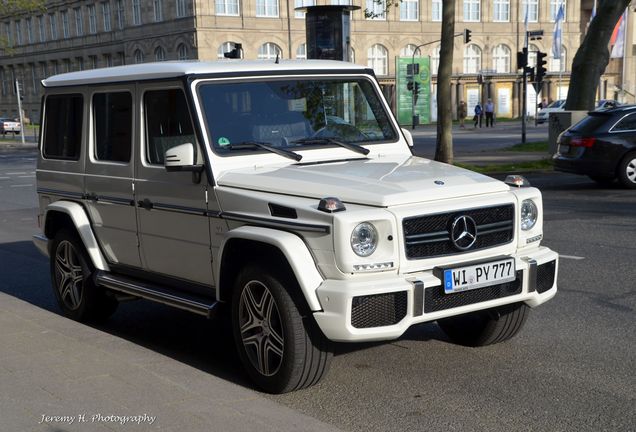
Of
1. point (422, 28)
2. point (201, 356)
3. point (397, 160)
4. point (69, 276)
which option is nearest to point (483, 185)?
point (397, 160)

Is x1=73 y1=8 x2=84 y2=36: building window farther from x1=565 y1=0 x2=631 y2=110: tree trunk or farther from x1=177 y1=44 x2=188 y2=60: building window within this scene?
x1=565 y1=0 x2=631 y2=110: tree trunk

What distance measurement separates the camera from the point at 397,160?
20.8 ft

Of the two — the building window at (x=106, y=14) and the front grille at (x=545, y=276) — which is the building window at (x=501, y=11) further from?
the front grille at (x=545, y=276)

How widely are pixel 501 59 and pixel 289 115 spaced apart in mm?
Answer: 75766

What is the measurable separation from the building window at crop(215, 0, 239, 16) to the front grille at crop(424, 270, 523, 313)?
65287 millimetres

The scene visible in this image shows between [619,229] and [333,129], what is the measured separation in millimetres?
6595

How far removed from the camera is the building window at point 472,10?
251ft

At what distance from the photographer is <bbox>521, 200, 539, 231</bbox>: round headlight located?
5.61 meters

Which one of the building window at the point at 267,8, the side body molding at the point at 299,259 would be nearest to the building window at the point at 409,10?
the building window at the point at 267,8

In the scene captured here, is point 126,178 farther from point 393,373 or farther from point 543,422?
point 543,422

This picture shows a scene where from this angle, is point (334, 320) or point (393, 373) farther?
point (393, 373)

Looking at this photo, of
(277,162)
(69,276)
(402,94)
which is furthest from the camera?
(402,94)

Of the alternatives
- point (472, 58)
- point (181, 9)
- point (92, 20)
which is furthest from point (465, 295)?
point (92, 20)

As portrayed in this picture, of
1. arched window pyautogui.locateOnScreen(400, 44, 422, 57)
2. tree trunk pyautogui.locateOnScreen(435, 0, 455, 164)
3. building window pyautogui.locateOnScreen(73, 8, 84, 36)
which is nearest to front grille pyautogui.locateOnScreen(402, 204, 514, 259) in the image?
tree trunk pyautogui.locateOnScreen(435, 0, 455, 164)
